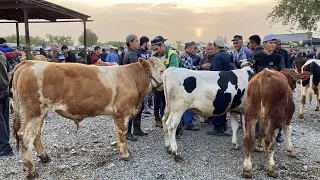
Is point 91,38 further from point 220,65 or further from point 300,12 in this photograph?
point 220,65

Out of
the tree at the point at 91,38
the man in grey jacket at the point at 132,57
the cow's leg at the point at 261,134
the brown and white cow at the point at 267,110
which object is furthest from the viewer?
the tree at the point at 91,38

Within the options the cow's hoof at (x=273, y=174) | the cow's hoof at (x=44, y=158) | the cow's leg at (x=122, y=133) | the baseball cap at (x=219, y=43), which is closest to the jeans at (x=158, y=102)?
the baseball cap at (x=219, y=43)

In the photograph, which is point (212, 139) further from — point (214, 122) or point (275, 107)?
point (275, 107)

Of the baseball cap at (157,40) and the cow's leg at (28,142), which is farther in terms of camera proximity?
the baseball cap at (157,40)

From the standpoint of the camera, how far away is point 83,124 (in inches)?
323

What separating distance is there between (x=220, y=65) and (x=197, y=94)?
1.51 m

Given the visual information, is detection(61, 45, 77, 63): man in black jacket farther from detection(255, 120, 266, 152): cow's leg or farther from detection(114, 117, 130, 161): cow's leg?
detection(255, 120, 266, 152): cow's leg

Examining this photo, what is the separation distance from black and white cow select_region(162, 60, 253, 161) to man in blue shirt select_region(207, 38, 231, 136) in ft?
2.83

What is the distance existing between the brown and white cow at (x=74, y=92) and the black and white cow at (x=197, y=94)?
563 mm

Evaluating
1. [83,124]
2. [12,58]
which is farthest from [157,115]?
[12,58]

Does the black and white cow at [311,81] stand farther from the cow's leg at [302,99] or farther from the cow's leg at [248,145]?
the cow's leg at [248,145]

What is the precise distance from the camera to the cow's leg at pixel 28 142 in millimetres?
4699

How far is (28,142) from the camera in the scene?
4.71 meters

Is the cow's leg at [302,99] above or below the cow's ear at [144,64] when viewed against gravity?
below
